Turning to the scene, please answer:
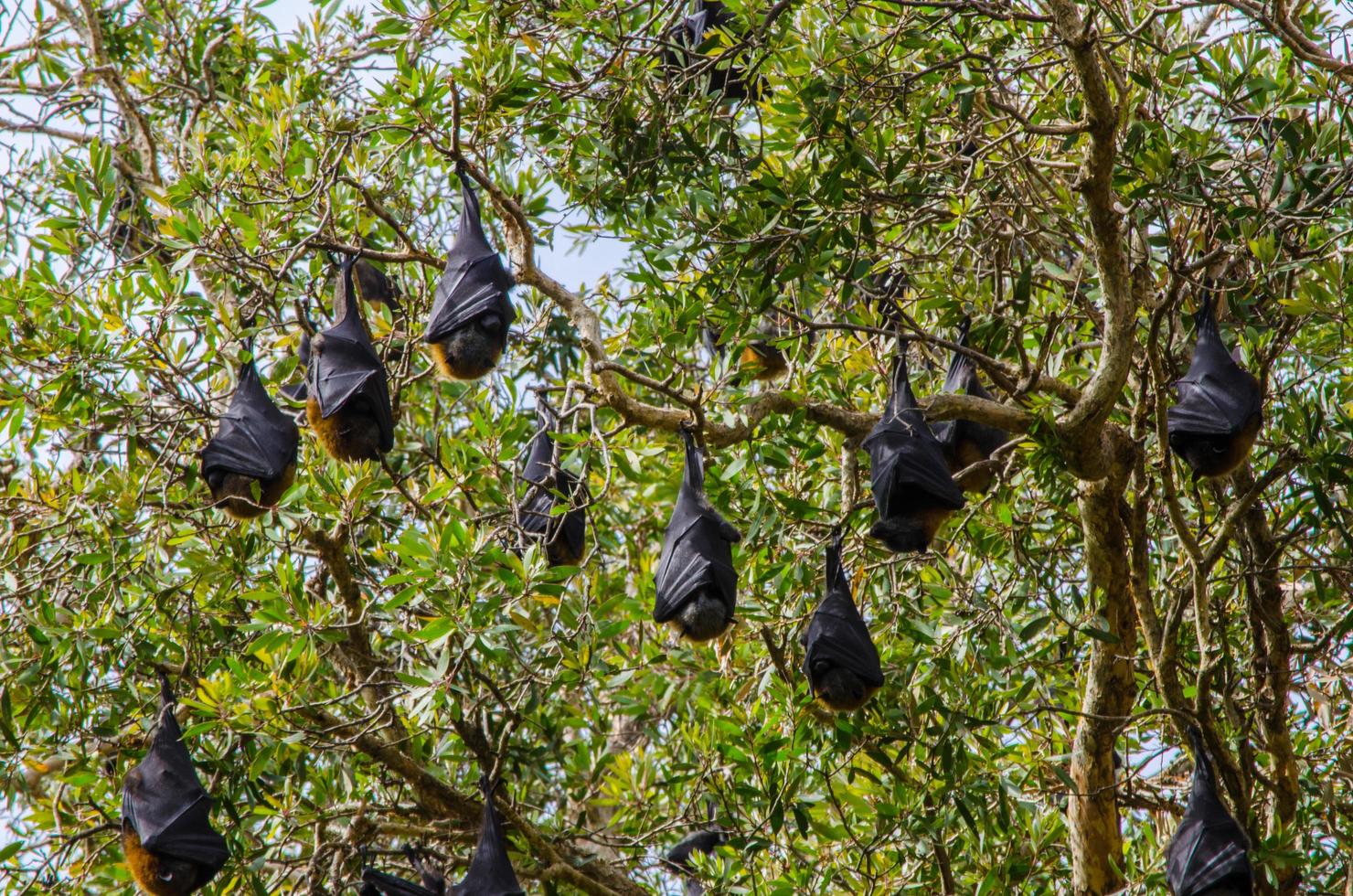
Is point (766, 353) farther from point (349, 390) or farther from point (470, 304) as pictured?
point (349, 390)

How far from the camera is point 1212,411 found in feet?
13.2

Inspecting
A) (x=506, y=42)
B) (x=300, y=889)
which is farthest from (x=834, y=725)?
(x=506, y=42)

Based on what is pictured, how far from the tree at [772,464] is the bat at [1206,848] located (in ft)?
0.47

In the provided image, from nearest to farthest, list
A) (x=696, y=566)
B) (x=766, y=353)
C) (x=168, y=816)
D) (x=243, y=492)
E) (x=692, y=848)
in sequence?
(x=696, y=566) → (x=168, y=816) → (x=243, y=492) → (x=692, y=848) → (x=766, y=353)

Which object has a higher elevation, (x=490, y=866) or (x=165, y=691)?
(x=165, y=691)

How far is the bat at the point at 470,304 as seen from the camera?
4.27 m

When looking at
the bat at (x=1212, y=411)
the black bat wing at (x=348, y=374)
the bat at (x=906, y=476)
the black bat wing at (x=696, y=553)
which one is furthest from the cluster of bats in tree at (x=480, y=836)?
the black bat wing at (x=348, y=374)

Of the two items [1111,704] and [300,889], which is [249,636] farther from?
[1111,704]

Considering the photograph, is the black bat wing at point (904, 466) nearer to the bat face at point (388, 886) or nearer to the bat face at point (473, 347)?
the bat face at point (473, 347)

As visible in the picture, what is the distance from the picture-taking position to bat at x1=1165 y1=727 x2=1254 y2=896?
13.1ft

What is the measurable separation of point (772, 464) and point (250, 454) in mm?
1761

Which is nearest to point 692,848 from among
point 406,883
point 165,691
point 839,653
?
point 406,883

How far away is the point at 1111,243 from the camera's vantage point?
376 centimetres

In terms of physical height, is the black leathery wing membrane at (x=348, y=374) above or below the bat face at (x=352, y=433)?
above
